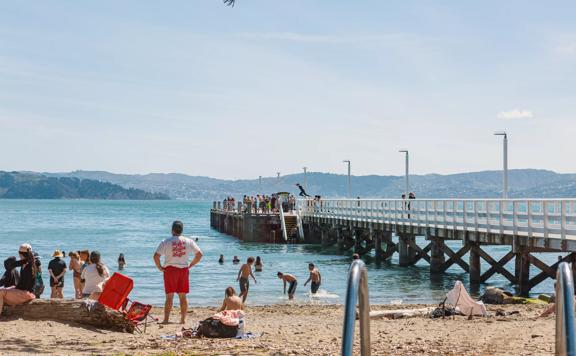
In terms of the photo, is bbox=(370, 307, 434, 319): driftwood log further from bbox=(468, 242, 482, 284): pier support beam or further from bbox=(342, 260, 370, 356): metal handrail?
bbox=(468, 242, 482, 284): pier support beam

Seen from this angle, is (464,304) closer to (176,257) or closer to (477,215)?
(176,257)

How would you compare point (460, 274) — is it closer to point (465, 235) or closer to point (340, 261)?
point (465, 235)

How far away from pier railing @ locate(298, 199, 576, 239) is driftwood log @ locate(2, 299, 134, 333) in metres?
12.7

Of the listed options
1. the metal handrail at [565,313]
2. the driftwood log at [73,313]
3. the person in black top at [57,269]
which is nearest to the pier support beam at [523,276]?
the person in black top at [57,269]

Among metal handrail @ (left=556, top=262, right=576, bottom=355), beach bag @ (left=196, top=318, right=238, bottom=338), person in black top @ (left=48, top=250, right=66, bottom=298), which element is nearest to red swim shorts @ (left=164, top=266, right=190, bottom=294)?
beach bag @ (left=196, top=318, right=238, bottom=338)

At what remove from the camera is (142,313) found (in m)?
12.2

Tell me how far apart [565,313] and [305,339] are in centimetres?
619

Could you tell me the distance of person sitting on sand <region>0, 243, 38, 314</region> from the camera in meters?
11.7

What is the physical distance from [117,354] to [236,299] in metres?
4.44

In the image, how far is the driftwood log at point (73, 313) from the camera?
1144cm

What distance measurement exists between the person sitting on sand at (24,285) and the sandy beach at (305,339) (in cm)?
33

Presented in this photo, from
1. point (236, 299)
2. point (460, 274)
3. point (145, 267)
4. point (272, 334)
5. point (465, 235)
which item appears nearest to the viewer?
point (272, 334)

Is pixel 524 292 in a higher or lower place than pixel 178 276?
lower

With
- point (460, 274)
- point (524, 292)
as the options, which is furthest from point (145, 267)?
point (524, 292)
